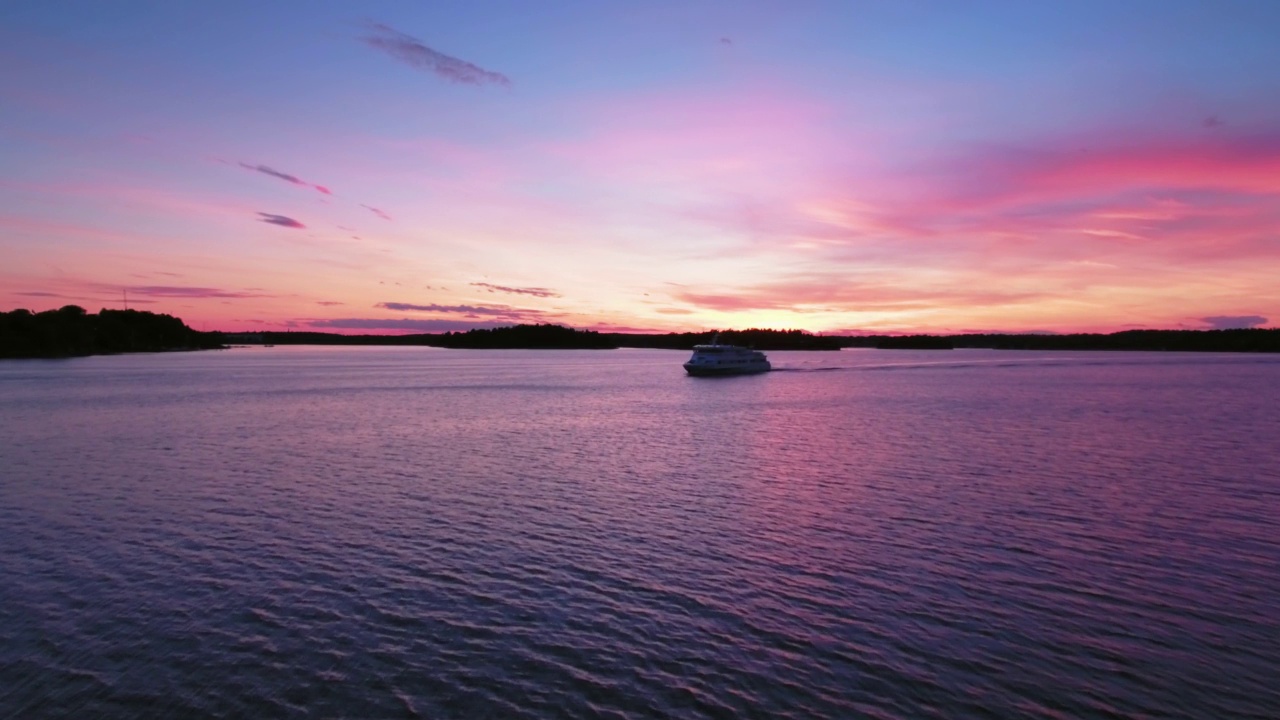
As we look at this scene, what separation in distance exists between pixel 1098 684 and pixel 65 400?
98997mm

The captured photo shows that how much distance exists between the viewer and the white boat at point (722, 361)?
15250 centimetres

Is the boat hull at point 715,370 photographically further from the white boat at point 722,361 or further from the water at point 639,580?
the water at point 639,580

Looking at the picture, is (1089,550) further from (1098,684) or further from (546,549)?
(546,549)

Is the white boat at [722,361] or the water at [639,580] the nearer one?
the water at [639,580]

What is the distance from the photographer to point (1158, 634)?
16125 mm

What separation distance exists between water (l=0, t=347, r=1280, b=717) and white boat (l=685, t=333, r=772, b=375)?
10527 centimetres

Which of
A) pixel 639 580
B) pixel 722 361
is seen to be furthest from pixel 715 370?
pixel 639 580

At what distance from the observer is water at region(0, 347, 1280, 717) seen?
1368 cm

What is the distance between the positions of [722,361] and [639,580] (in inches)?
5352

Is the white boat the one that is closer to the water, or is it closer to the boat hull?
the boat hull

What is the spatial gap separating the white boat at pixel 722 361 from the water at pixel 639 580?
10527cm

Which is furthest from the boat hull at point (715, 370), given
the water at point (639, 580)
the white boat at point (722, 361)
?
the water at point (639, 580)

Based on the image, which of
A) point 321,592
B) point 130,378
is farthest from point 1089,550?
point 130,378

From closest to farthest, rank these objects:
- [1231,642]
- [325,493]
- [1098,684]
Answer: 1. [1098,684]
2. [1231,642]
3. [325,493]
